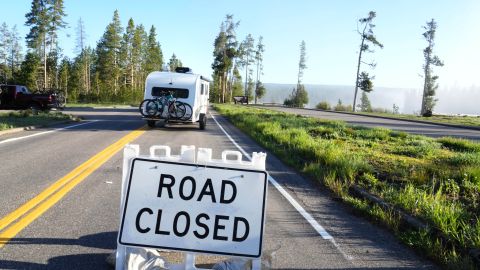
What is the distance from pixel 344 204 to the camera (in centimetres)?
667

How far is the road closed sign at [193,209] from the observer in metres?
3.37

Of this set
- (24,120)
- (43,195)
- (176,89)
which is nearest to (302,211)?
(43,195)

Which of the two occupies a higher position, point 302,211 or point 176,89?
point 176,89

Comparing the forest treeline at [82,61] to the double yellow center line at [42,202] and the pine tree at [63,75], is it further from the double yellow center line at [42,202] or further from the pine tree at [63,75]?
the double yellow center line at [42,202]

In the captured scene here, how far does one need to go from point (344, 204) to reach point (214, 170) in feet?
12.4

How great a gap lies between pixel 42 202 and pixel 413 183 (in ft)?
20.0

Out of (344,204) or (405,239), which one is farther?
(344,204)

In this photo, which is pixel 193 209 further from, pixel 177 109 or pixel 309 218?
pixel 177 109

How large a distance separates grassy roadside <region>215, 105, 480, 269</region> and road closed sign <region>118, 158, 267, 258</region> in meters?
2.08

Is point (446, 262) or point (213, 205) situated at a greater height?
point (213, 205)

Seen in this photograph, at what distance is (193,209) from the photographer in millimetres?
3393

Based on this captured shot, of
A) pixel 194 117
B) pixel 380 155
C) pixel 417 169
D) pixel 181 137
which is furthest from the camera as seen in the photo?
pixel 194 117

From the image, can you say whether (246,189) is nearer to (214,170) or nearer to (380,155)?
(214,170)

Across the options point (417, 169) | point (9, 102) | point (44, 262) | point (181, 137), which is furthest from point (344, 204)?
point (9, 102)
